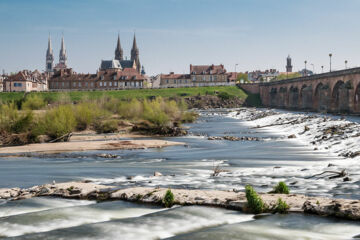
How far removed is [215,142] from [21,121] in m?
19.3

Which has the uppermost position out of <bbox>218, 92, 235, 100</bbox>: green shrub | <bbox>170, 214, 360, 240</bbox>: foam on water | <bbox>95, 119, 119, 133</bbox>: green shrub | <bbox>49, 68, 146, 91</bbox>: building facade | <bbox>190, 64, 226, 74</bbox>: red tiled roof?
<bbox>190, 64, 226, 74</bbox>: red tiled roof

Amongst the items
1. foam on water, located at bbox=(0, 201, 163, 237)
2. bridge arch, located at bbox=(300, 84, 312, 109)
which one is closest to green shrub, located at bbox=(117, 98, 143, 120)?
bridge arch, located at bbox=(300, 84, 312, 109)

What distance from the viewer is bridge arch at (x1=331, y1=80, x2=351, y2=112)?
228ft

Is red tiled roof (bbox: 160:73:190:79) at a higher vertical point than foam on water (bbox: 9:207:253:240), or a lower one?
higher

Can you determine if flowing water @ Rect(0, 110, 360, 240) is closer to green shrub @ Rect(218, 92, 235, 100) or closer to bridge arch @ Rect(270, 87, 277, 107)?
bridge arch @ Rect(270, 87, 277, 107)

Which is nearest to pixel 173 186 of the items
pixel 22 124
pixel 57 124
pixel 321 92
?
pixel 57 124

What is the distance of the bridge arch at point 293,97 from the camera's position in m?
105

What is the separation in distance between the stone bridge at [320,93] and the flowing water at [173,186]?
103 ft

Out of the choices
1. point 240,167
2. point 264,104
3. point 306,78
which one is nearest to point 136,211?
point 240,167

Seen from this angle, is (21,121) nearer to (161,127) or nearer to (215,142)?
(161,127)

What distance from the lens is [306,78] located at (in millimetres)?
94750

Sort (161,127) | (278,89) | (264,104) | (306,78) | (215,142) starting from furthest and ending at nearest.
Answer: (264,104) < (278,89) < (306,78) < (161,127) < (215,142)

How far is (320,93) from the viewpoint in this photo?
8388 centimetres

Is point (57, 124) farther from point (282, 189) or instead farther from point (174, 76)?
point (174, 76)
